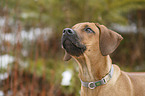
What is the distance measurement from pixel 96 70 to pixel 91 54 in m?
0.16

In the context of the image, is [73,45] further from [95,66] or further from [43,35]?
[43,35]

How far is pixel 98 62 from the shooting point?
168 cm

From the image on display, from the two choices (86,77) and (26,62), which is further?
(26,62)

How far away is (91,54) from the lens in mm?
1662

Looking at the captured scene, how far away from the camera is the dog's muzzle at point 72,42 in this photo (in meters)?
1.54

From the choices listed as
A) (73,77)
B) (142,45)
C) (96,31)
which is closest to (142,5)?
(142,45)

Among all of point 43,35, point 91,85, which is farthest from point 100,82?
point 43,35

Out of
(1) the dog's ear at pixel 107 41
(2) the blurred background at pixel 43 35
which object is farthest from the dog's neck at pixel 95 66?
(2) the blurred background at pixel 43 35

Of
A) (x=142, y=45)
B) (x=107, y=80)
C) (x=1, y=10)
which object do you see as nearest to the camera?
(x=107, y=80)

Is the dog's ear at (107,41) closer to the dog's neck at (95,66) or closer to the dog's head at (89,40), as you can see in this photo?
the dog's head at (89,40)

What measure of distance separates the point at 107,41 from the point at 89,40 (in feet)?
0.53

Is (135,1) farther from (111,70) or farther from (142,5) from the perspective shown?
(111,70)

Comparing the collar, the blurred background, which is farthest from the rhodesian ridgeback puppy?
the blurred background

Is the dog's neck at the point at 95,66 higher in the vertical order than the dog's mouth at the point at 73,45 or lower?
lower
